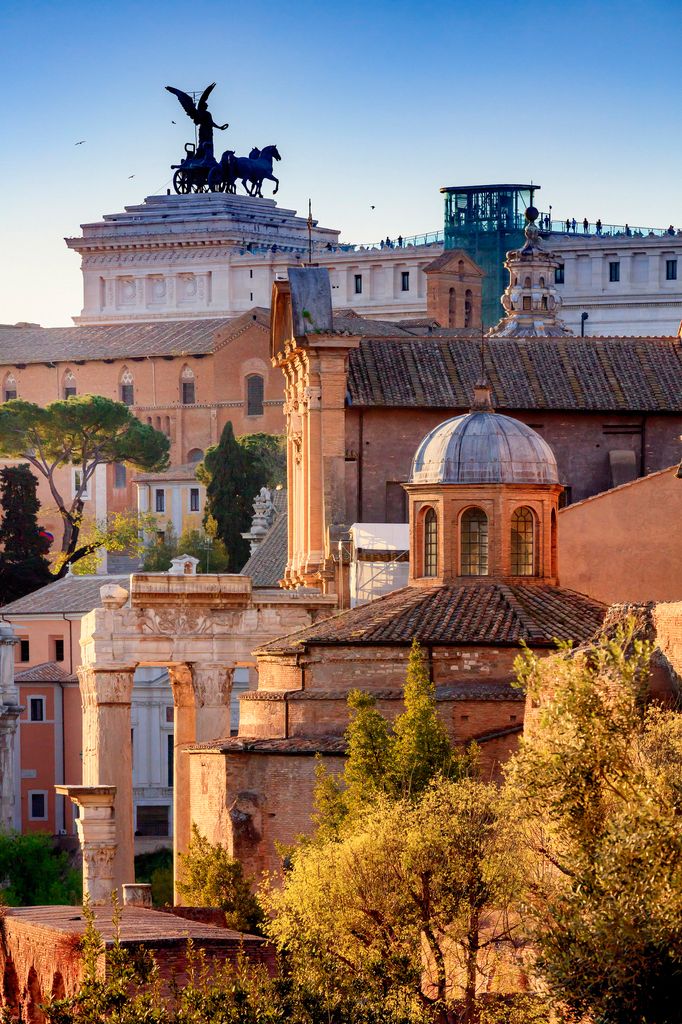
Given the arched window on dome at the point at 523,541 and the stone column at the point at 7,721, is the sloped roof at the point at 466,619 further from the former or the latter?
the stone column at the point at 7,721

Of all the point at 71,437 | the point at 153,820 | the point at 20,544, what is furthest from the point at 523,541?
the point at 71,437

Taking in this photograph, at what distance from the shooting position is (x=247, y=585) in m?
44.8

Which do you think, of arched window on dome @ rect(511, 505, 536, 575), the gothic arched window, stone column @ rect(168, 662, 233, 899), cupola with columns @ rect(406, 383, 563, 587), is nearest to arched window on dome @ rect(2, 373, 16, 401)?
the gothic arched window

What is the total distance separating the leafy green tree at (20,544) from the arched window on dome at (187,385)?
2628 centimetres

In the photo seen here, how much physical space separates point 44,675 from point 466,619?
3584 cm

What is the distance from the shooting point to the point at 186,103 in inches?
4938

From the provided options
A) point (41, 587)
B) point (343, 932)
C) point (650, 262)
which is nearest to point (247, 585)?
point (343, 932)

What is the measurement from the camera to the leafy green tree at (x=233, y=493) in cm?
8100

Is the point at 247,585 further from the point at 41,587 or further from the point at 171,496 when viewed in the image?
the point at 171,496

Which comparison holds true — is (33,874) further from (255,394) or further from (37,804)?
(255,394)

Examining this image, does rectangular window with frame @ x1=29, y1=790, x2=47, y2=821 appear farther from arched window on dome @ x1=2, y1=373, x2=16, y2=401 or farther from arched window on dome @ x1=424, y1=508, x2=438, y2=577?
arched window on dome @ x1=2, y1=373, x2=16, y2=401

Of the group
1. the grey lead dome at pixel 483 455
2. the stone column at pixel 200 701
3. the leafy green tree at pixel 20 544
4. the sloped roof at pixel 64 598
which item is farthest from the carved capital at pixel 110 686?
the leafy green tree at pixel 20 544

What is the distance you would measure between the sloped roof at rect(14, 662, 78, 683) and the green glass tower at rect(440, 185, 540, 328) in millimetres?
44394

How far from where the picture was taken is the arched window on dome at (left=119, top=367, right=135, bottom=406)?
112 metres
